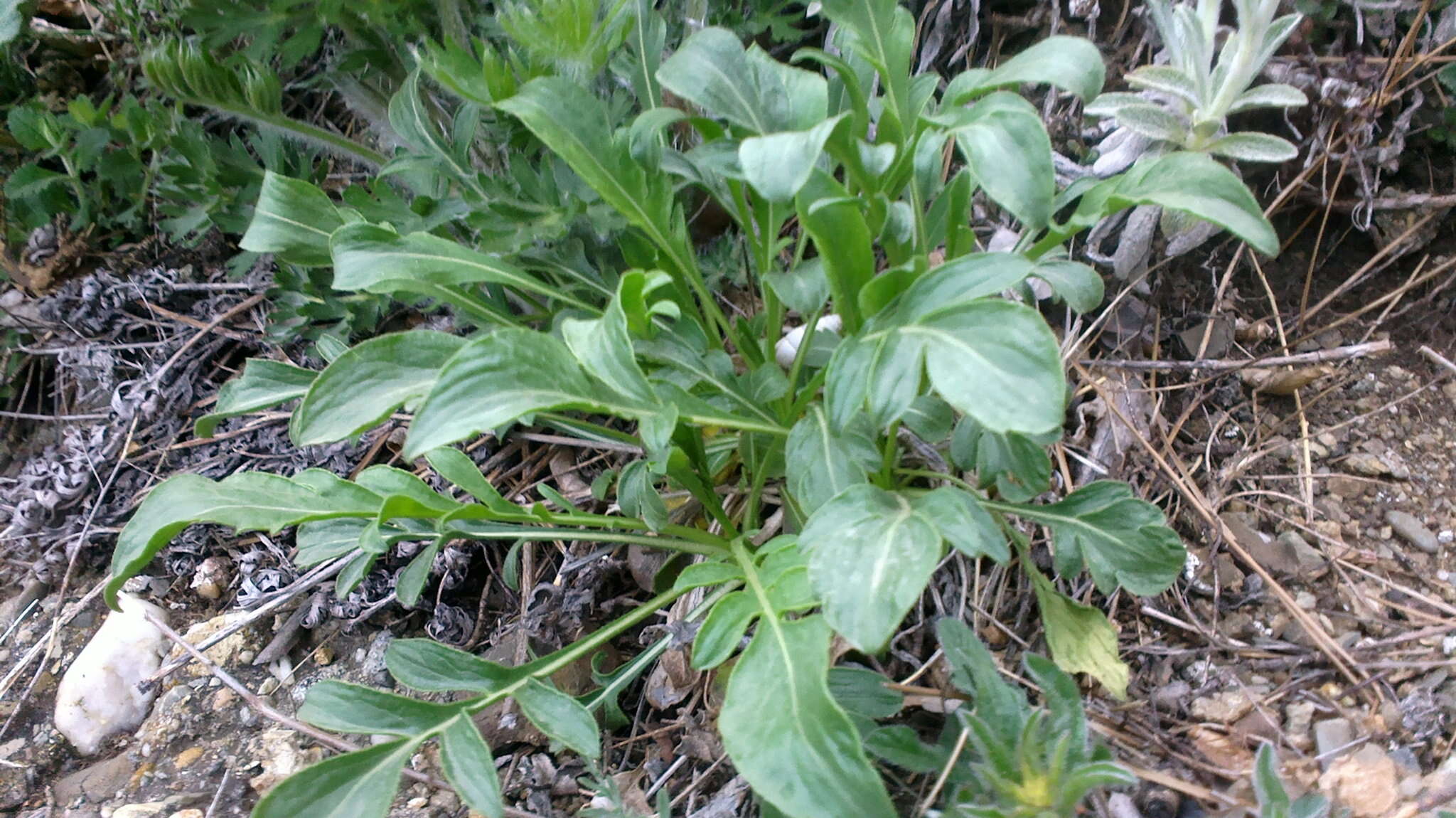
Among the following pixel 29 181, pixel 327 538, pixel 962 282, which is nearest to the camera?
pixel 962 282

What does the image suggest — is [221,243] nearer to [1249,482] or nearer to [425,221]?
[425,221]

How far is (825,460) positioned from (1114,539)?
41cm

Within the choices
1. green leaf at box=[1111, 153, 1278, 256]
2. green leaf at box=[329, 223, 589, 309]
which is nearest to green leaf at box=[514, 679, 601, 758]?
green leaf at box=[329, 223, 589, 309]

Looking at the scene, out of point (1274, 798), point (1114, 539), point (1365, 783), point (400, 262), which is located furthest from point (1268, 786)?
point (400, 262)

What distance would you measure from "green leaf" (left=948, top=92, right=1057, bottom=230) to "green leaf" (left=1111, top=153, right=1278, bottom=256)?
0.43 ft

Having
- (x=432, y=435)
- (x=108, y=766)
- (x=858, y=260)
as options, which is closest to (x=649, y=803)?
(x=432, y=435)

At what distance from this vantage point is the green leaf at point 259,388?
138 cm

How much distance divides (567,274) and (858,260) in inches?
25.8

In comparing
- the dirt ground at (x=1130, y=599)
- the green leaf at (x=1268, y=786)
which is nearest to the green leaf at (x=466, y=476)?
the dirt ground at (x=1130, y=599)

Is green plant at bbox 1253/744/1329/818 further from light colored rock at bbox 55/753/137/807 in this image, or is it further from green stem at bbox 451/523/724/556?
light colored rock at bbox 55/753/137/807

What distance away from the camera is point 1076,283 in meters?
1.18

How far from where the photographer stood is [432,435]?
0.93m

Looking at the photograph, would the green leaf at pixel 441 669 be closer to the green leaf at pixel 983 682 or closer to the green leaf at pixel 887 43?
the green leaf at pixel 983 682

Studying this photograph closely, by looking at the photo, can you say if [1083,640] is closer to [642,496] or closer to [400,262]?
[642,496]
